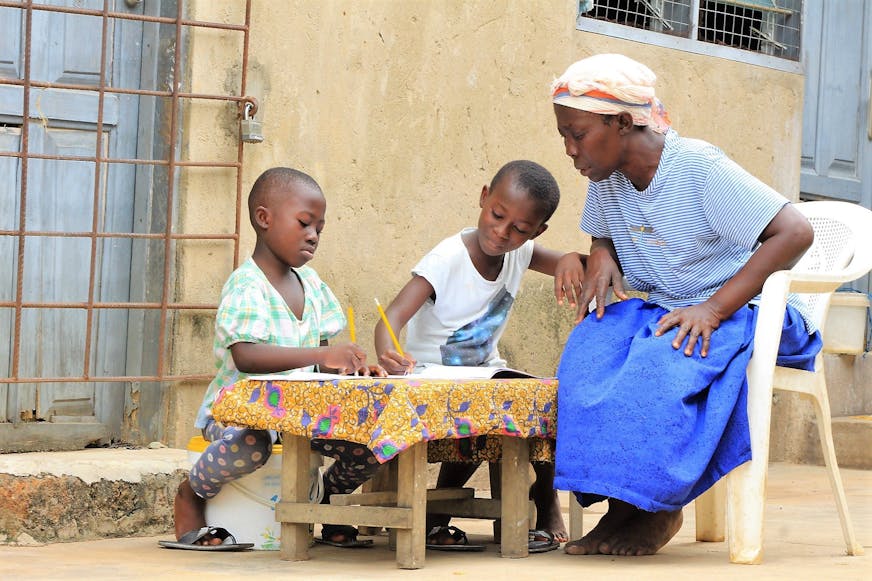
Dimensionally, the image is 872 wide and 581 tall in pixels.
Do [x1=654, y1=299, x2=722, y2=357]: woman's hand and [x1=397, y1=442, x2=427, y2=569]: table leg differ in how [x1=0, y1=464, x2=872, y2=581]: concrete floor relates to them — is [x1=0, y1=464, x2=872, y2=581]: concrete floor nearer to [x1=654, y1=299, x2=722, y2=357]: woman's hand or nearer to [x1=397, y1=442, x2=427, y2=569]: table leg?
[x1=397, y1=442, x2=427, y2=569]: table leg

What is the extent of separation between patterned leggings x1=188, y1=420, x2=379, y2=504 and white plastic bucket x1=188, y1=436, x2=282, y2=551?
53 millimetres

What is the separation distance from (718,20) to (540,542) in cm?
375

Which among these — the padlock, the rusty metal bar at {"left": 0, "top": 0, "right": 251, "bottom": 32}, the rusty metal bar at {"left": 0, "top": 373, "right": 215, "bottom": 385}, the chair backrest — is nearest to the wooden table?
the chair backrest

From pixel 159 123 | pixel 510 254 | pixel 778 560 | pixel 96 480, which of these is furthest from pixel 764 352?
pixel 159 123

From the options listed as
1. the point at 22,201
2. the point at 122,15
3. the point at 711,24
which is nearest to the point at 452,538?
the point at 22,201

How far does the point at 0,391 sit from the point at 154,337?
22.2 inches

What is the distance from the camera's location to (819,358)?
3.91 metres

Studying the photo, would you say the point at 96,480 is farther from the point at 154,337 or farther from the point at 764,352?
the point at 764,352

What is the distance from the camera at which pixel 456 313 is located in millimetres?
4227

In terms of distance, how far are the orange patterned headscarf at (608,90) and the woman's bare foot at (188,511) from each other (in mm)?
1537

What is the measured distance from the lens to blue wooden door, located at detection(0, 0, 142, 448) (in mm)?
4742

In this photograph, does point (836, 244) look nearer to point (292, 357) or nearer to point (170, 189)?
point (292, 357)

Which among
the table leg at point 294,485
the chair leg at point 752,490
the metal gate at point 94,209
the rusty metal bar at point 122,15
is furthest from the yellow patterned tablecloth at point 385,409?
the rusty metal bar at point 122,15

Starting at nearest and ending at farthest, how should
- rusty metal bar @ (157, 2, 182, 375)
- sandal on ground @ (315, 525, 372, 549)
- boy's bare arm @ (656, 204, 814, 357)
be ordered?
boy's bare arm @ (656, 204, 814, 357)
sandal on ground @ (315, 525, 372, 549)
rusty metal bar @ (157, 2, 182, 375)
